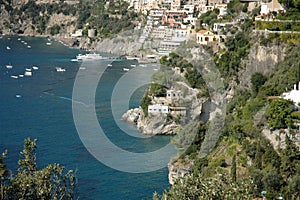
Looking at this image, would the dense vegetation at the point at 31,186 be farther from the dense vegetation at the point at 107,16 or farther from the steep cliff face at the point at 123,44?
the dense vegetation at the point at 107,16

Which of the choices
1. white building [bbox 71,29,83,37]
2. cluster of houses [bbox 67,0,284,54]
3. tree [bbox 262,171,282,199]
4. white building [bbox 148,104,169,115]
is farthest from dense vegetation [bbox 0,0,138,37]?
tree [bbox 262,171,282,199]

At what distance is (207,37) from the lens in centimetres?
1698

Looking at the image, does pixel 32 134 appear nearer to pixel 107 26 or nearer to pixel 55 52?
pixel 55 52

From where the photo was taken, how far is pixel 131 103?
54.5 ft

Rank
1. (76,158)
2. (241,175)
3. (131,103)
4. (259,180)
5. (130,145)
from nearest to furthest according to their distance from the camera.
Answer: (259,180) → (241,175) → (76,158) → (130,145) → (131,103)

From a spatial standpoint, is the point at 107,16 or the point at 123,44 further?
the point at 107,16

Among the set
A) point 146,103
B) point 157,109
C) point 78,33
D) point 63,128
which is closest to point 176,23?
point 78,33

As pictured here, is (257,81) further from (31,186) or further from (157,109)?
(31,186)

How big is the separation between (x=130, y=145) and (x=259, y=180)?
4326 mm

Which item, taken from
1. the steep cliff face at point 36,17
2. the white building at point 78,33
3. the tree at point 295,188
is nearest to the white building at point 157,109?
the tree at point 295,188

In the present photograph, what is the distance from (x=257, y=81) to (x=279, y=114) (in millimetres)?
2977

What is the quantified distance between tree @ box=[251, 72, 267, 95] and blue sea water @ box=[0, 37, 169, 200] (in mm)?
2363

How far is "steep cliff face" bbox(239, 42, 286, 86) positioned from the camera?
44.2 feet

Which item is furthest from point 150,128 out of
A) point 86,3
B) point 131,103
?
point 86,3
